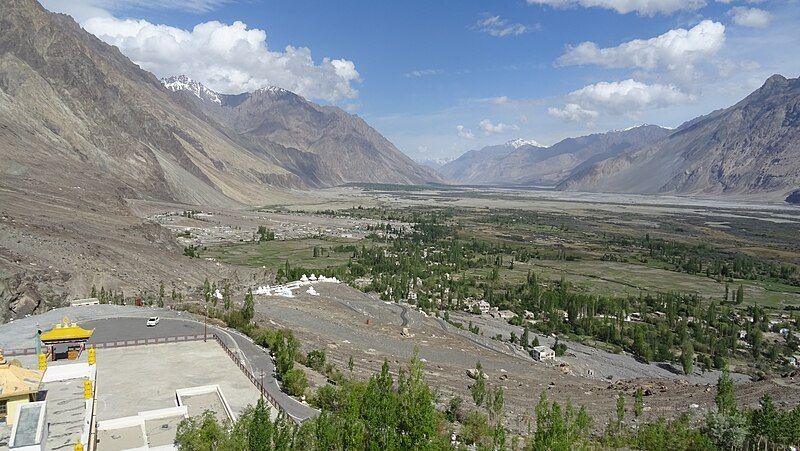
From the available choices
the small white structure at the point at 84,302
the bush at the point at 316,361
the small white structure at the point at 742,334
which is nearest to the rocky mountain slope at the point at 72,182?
the small white structure at the point at 84,302

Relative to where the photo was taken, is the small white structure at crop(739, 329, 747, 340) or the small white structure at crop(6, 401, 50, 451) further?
the small white structure at crop(739, 329, 747, 340)

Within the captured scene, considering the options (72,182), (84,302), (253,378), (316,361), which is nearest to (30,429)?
(253,378)

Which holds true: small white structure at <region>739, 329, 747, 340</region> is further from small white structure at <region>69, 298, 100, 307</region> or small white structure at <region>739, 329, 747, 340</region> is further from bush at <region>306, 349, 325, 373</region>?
small white structure at <region>69, 298, 100, 307</region>

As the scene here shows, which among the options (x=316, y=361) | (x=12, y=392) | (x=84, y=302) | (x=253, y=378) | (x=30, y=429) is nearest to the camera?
(x=30, y=429)

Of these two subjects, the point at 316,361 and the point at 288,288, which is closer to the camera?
the point at 316,361

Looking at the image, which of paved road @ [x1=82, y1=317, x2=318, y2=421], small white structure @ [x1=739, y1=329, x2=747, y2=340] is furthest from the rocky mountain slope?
small white structure @ [x1=739, y1=329, x2=747, y2=340]

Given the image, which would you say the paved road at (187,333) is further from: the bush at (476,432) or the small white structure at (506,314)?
the small white structure at (506,314)

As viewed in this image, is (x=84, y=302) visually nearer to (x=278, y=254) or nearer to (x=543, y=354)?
(x=543, y=354)
